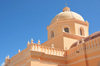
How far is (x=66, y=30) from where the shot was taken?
22453mm

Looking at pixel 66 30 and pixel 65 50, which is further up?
pixel 66 30

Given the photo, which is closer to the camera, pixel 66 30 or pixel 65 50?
pixel 65 50

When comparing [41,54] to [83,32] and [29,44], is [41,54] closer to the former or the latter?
[29,44]

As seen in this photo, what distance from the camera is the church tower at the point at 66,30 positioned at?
20612 mm

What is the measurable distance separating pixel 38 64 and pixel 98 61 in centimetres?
554

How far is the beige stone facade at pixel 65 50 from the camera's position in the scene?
15.0m

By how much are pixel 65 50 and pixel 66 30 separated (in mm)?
4868

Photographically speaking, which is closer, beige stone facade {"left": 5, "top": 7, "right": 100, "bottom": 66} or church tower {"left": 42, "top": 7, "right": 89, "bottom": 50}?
beige stone facade {"left": 5, "top": 7, "right": 100, "bottom": 66}

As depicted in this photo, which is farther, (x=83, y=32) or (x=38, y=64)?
(x=83, y=32)

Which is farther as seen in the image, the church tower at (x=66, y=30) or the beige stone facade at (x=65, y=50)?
the church tower at (x=66, y=30)

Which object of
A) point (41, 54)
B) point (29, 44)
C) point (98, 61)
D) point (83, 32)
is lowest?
point (98, 61)

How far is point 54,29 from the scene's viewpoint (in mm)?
22797

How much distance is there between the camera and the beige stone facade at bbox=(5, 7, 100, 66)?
15.0m

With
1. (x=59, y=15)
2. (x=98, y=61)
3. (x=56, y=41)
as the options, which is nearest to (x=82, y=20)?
(x=59, y=15)
